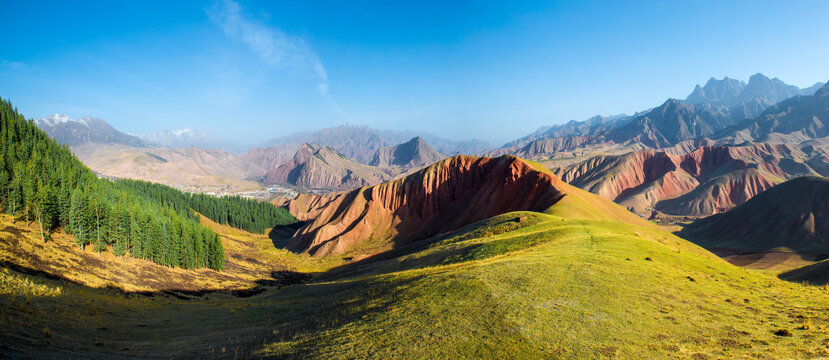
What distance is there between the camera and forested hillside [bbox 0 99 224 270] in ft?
166

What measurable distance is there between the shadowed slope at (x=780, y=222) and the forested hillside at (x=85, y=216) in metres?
149

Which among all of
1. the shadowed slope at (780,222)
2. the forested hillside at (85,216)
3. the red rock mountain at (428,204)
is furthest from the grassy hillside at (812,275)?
the forested hillside at (85,216)

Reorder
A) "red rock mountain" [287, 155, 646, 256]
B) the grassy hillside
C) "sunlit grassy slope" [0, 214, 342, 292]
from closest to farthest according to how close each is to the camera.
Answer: "sunlit grassy slope" [0, 214, 342, 292] < the grassy hillside < "red rock mountain" [287, 155, 646, 256]

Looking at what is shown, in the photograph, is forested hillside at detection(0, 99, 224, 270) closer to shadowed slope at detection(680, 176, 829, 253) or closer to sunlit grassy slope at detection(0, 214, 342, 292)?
sunlit grassy slope at detection(0, 214, 342, 292)

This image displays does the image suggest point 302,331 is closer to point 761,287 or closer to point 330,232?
point 761,287

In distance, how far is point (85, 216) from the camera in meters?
51.4

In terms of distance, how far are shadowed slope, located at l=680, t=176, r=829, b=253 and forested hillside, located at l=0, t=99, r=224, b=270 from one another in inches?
5871

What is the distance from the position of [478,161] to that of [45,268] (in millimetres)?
97589

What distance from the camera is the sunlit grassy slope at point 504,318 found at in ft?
47.1

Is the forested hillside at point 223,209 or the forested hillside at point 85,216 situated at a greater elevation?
the forested hillside at point 85,216

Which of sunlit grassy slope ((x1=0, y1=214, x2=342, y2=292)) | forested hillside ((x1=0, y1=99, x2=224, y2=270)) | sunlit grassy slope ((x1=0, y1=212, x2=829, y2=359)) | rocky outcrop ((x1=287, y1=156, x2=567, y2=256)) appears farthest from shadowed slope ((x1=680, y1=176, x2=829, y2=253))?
forested hillside ((x1=0, y1=99, x2=224, y2=270))

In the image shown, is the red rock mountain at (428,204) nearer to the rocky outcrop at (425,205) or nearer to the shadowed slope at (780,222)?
the rocky outcrop at (425,205)

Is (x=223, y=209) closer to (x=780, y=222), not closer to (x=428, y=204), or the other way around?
(x=428, y=204)

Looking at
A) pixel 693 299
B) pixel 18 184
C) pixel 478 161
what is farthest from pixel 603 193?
pixel 18 184
